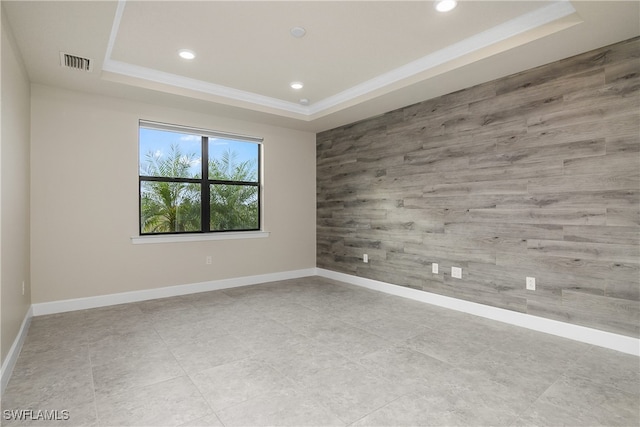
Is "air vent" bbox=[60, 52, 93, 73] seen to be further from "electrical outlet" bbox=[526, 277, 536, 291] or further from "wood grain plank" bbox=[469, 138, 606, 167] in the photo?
"electrical outlet" bbox=[526, 277, 536, 291]

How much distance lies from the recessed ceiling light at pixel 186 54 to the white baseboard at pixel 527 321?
11.6 feet

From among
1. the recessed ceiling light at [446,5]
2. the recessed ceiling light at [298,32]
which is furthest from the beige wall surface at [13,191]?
the recessed ceiling light at [446,5]

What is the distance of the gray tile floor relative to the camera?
1875 millimetres

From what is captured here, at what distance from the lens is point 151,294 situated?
4.23m

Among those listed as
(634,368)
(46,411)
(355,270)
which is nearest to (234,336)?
(46,411)

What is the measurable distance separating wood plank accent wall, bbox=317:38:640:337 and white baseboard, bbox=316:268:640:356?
56 mm

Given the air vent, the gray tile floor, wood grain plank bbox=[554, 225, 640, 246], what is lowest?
the gray tile floor

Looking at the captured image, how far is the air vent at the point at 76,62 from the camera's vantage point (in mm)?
2945

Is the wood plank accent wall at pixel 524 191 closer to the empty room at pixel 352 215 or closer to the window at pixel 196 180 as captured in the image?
the empty room at pixel 352 215

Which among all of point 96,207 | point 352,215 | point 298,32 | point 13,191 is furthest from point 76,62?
point 352,215

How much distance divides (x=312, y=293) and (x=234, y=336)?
168cm

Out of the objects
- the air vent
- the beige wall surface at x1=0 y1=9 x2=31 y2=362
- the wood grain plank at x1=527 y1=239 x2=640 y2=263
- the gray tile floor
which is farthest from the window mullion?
the wood grain plank at x1=527 y1=239 x2=640 y2=263

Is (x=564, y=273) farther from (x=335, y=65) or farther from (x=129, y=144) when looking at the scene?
(x=129, y=144)

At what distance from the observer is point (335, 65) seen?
11.5 feet
